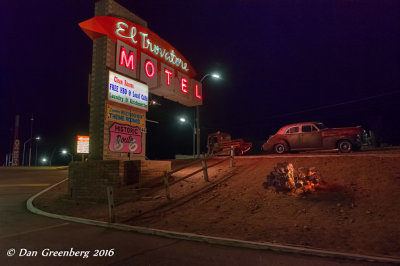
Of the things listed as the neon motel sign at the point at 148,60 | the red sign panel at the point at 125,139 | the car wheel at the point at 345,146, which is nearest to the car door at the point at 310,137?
the car wheel at the point at 345,146

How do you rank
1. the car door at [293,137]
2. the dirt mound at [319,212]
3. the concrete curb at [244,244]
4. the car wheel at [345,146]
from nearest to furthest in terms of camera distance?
the concrete curb at [244,244]
the dirt mound at [319,212]
the car wheel at [345,146]
the car door at [293,137]

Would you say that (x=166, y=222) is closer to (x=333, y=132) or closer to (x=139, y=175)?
(x=139, y=175)

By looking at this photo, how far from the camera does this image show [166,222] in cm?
783

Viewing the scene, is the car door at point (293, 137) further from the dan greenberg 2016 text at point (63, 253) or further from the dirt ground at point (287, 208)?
the dan greenberg 2016 text at point (63, 253)

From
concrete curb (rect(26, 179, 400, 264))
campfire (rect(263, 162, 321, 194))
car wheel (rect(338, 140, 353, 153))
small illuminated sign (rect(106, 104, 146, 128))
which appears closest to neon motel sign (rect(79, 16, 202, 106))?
small illuminated sign (rect(106, 104, 146, 128))

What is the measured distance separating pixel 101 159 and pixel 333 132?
12.3m

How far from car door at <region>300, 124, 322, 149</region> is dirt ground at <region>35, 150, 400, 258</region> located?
12.7 ft

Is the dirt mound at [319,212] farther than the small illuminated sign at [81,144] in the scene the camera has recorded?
No

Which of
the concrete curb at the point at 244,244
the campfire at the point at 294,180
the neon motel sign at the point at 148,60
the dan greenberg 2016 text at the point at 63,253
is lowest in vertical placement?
the dan greenberg 2016 text at the point at 63,253

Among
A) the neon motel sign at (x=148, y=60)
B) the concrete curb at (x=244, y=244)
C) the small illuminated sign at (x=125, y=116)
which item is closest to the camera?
the concrete curb at (x=244, y=244)

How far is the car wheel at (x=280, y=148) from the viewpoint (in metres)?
16.9

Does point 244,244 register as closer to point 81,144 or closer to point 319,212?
point 319,212

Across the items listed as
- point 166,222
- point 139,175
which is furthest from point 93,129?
point 166,222

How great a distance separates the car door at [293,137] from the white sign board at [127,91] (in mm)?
8835
